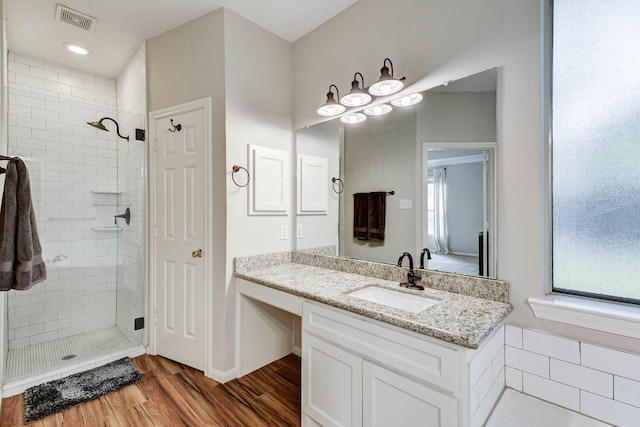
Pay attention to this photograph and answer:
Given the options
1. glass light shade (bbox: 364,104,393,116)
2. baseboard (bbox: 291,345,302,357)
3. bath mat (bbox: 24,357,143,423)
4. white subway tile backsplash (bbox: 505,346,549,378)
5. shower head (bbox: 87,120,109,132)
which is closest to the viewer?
white subway tile backsplash (bbox: 505,346,549,378)

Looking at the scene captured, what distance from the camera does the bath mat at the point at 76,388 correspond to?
72.6 inches

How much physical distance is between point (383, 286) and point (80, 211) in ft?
10.0

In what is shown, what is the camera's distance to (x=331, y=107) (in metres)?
2.10

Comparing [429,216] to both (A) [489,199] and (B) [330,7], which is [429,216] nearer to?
(A) [489,199]

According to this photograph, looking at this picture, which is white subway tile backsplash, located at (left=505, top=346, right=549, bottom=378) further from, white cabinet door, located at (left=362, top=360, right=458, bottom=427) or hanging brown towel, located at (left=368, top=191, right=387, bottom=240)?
hanging brown towel, located at (left=368, top=191, right=387, bottom=240)

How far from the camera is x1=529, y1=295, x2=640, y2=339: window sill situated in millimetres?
1140

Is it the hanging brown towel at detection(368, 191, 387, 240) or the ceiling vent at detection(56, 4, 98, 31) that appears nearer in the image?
the hanging brown towel at detection(368, 191, 387, 240)

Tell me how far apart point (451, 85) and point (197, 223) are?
194 centimetres

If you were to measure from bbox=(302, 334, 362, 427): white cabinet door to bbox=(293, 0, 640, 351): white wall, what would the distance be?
32.8 inches

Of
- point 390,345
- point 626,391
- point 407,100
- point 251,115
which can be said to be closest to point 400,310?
point 390,345

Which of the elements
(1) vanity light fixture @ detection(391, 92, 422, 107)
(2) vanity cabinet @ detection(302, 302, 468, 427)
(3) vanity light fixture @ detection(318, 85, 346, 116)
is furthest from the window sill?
(3) vanity light fixture @ detection(318, 85, 346, 116)

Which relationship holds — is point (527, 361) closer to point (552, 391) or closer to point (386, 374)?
point (552, 391)

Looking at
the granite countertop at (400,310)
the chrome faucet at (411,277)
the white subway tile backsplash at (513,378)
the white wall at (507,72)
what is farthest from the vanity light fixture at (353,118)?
the white subway tile backsplash at (513,378)

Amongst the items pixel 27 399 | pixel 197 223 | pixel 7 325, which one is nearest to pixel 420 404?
pixel 197 223
